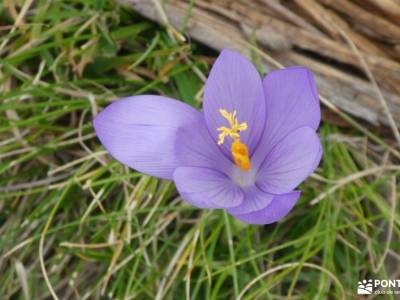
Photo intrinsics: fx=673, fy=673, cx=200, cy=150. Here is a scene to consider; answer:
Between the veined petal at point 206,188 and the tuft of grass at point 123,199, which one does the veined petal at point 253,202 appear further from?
the tuft of grass at point 123,199

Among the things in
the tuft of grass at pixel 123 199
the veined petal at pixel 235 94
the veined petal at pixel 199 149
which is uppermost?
the veined petal at pixel 235 94

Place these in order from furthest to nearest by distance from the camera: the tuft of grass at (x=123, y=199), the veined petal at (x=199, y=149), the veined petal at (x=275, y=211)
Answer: the tuft of grass at (x=123, y=199)
the veined petal at (x=199, y=149)
the veined petal at (x=275, y=211)

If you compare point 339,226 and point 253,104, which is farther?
point 339,226

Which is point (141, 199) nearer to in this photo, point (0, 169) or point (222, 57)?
point (0, 169)

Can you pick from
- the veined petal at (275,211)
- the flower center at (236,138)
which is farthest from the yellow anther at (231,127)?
the veined petal at (275,211)

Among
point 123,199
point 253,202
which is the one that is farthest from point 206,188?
point 123,199

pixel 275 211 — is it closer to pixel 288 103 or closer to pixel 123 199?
pixel 288 103

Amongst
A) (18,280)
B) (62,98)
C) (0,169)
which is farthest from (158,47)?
(18,280)
